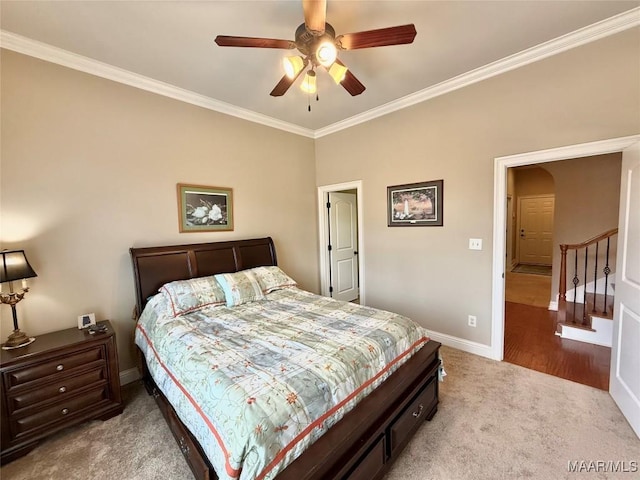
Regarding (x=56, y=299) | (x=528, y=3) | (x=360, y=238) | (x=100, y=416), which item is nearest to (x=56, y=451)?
(x=100, y=416)

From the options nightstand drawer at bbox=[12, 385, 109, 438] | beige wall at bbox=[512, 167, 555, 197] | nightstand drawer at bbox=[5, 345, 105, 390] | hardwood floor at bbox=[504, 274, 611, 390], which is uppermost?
beige wall at bbox=[512, 167, 555, 197]

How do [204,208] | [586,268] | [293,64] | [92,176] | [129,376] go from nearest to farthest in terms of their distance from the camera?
[293,64], [92,176], [129,376], [204,208], [586,268]

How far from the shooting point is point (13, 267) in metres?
1.92

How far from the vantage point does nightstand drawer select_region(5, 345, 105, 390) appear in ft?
5.92

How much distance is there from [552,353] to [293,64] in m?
3.85

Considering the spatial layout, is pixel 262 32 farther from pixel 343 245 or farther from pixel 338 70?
pixel 343 245

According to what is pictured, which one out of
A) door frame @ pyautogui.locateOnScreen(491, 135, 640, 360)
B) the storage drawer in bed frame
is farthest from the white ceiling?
the storage drawer in bed frame

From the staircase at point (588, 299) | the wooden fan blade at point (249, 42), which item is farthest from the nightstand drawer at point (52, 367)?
the staircase at point (588, 299)

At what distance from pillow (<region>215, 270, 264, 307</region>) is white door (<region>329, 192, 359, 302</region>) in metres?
1.95

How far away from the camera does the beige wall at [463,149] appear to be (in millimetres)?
2209

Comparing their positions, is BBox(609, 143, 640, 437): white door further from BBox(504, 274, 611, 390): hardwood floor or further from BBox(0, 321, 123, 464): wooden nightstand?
BBox(0, 321, 123, 464): wooden nightstand

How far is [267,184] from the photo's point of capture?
3.85m

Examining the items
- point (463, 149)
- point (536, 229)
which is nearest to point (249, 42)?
point (463, 149)

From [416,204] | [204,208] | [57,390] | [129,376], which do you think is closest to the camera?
[57,390]
